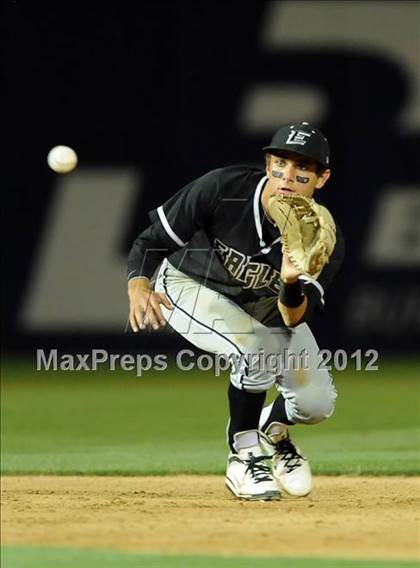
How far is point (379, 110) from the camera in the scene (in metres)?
12.3

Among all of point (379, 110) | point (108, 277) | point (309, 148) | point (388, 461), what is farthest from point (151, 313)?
point (379, 110)

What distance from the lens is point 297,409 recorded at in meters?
5.77

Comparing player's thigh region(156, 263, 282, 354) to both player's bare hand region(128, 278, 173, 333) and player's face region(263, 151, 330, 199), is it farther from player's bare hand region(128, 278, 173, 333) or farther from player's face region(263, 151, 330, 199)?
player's face region(263, 151, 330, 199)

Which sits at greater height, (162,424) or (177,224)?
(177,224)

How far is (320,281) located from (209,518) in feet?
3.90

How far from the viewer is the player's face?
5.48m

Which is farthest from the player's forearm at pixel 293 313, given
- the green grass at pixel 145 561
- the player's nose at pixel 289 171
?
the green grass at pixel 145 561

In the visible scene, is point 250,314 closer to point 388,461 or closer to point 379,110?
point 388,461

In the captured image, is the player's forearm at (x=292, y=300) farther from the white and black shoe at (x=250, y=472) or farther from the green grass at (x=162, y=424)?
the green grass at (x=162, y=424)

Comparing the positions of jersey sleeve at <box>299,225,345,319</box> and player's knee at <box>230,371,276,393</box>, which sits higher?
jersey sleeve at <box>299,225,345,319</box>

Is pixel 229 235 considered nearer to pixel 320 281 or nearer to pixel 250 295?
pixel 250 295

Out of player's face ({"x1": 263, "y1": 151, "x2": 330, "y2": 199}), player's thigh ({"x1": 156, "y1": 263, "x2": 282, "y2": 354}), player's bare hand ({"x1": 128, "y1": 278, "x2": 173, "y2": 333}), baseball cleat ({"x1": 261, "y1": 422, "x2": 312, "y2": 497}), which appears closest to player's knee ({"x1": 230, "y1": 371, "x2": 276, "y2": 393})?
player's thigh ({"x1": 156, "y1": 263, "x2": 282, "y2": 354})

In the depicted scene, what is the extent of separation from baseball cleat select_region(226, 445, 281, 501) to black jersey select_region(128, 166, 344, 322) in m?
0.69

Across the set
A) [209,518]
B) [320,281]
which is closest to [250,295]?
[320,281]
